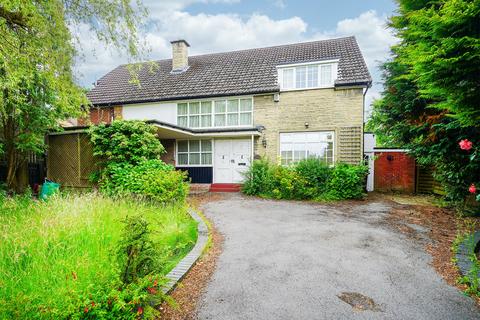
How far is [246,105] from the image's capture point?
14.4 metres

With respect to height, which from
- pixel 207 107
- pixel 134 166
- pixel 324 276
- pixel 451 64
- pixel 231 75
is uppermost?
pixel 231 75

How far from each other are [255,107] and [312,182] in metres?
5.24

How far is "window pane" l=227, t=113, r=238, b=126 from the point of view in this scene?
14.6m

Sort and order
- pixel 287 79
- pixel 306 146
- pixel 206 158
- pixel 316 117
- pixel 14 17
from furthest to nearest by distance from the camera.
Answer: pixel 206 158 → pixel 287 79 → pixel 306 146 → pixel 316 117 → pixel 14 17

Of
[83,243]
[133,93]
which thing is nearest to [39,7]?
[83,243]

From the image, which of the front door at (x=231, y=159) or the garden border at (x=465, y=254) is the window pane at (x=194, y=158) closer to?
the front door at (x=231, y=159)

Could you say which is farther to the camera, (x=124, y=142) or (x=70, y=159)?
(x=70, y=159)

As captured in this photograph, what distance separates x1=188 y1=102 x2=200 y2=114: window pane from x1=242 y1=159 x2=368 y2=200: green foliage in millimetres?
5706

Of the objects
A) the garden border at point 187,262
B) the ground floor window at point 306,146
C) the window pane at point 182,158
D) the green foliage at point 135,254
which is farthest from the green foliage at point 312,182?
the green foliage at point 135,254

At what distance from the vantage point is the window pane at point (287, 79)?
13828 millimetres

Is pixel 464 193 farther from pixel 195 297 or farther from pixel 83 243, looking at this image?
pixel 83 243

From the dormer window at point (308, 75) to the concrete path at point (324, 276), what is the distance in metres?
8.47

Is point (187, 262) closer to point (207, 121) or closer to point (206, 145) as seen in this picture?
point (206, 145)

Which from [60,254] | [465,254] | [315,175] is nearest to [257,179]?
[315,175]
